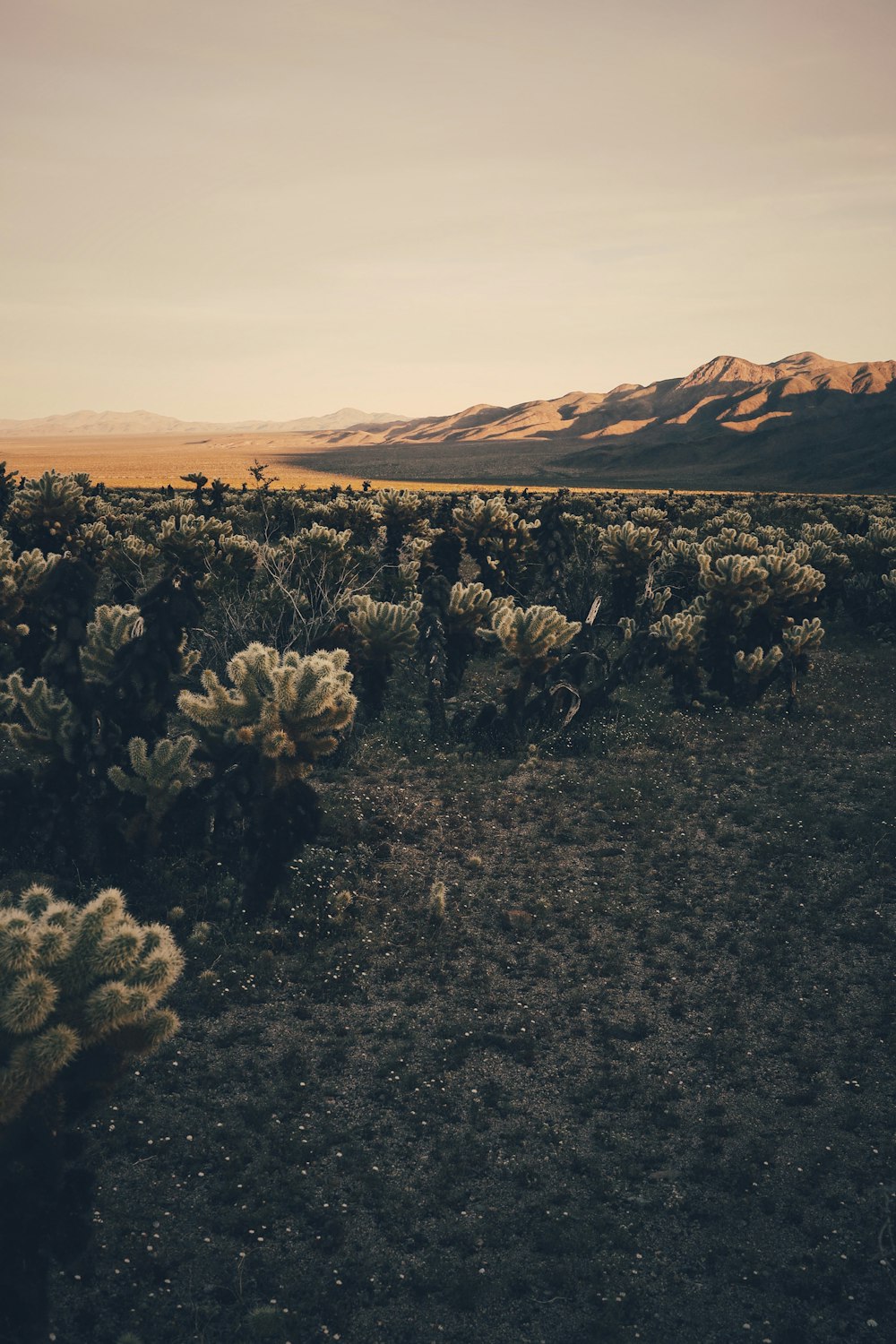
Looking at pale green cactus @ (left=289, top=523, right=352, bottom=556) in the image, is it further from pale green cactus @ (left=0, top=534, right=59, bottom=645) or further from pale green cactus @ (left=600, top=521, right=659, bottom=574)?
pale green cactus @ (left=600, top=521, right=659, bottom=574)

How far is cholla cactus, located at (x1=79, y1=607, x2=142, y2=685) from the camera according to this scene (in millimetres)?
11367

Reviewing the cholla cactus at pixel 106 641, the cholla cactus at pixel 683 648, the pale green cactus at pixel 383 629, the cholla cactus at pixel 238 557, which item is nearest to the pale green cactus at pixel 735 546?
the cholla cactus at pixel 683 648

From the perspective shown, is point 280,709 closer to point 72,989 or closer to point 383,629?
point 72,989

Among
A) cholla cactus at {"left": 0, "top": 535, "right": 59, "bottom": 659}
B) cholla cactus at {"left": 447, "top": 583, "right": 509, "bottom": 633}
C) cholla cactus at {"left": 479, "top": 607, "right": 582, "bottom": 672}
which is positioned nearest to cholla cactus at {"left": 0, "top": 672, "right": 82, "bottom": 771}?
cholla cactus at {"left": 0, "top": 535, "right": 59, "bottom": 659}

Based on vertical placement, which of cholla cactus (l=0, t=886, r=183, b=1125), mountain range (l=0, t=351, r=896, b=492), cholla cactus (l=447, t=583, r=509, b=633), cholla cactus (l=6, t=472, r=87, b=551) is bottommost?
cholla cactus (l=0, t=886, r=183, b=1125)

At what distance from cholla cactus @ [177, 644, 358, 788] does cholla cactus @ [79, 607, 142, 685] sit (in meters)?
2.23

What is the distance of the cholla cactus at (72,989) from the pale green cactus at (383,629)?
9.74 metres

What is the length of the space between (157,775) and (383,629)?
19.7 feet

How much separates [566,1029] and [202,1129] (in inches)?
128

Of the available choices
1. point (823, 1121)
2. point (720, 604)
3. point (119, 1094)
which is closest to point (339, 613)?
point (720, 604)

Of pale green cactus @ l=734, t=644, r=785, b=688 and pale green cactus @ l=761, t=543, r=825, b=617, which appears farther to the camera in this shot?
pale green cactus @ l=761, t=543, r=825, b=617

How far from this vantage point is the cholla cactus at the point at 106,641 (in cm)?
1137

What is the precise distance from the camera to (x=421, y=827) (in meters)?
11.6

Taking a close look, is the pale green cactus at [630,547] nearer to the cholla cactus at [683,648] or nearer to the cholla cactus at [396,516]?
the cholla cactus at [683,648]
